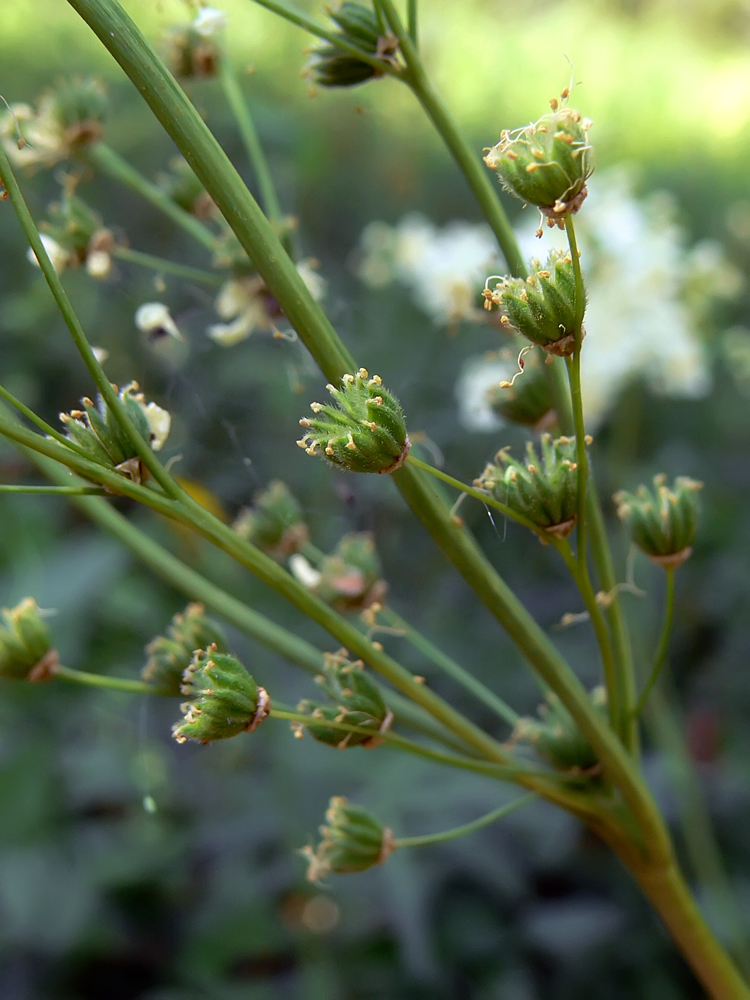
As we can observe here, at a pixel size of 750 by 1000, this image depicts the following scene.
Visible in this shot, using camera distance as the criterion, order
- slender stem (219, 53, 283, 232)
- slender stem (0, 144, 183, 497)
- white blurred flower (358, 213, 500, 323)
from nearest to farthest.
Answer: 1. slender stem (0, 144, 183, 497)
2. slender stem (219, 53, 283, 232)
3. white blurred flower (358, 213, 500, 323)

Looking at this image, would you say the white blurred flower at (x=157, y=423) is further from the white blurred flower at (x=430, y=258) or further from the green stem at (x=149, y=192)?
the white blurred flower at (x=430, y=258)

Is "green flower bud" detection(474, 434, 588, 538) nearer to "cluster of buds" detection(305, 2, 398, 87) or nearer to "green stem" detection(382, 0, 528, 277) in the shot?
"green stem" detection(382, 0, 528, 277)

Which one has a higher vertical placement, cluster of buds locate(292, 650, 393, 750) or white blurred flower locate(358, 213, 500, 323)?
white blurred flower locate(358, 213, 500, 323)

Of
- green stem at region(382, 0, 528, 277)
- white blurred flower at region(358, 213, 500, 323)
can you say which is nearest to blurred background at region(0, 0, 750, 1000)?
white blurred flower at region(358, 213, 500, 323)

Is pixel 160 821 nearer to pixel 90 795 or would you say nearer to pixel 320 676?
pixel 90 795

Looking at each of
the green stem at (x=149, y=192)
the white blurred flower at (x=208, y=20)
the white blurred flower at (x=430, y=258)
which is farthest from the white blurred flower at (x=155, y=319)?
the white blurred flower at (x=430, y=258)

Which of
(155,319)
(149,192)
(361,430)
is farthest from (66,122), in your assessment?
(361,430)
